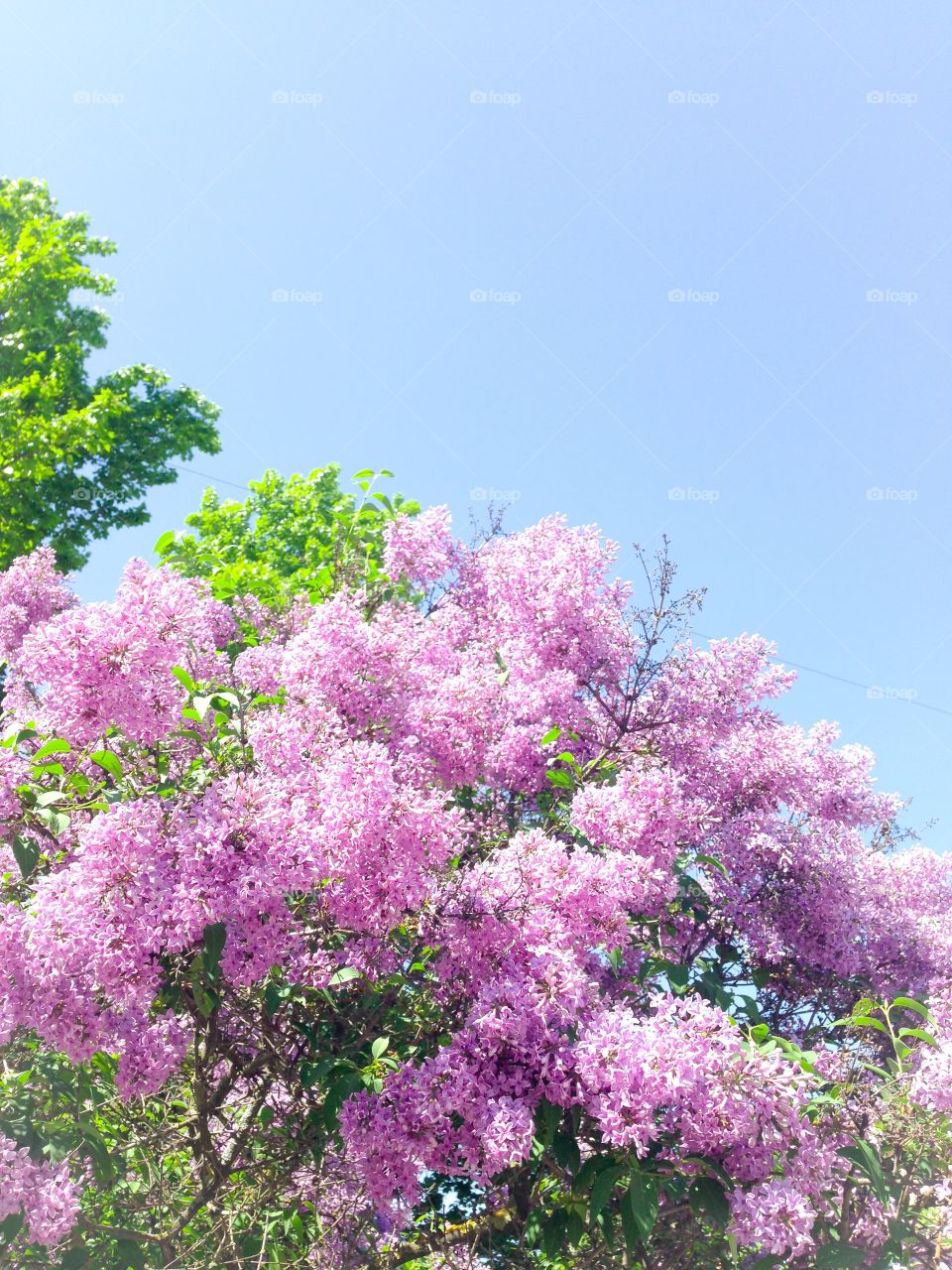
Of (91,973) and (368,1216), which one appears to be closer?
(91,973)

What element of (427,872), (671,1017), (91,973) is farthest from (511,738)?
(91,973)

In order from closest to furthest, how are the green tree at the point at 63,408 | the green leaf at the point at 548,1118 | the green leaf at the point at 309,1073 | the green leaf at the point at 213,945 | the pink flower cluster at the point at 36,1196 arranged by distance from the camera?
the pink flower cluster at the point at 36,1196
the green leaf at the point at 213,945
the green leaf at the point at 548,1118
the green leaf at the point at 309,1073
the green tree at the point at 63,408

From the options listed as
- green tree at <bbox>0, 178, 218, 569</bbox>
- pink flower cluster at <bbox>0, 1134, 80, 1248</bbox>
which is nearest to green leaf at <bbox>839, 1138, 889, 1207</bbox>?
pink flower cluster at <bbox>0, 1134, 80, 1248</bbox>

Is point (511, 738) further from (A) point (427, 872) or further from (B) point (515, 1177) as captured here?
(B) point (515, 1177)

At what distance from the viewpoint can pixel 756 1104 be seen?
113 inches

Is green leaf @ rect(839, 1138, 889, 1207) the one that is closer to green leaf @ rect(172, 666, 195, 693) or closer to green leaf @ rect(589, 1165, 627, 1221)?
green leaf @ rect(589, 1165, 627, 1221)

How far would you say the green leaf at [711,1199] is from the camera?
9.68 ft

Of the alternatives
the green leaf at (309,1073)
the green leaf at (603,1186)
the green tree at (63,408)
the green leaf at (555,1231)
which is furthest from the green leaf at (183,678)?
the green tree at (63,408)

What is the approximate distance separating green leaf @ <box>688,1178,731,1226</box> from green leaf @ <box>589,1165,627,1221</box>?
0.29 m

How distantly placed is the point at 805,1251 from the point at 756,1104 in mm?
1394

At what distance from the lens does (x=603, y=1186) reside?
2.86 meters

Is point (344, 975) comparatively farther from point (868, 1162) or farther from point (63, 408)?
point (63, 408)

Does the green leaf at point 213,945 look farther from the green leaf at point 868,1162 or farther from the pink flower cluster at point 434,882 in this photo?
the green leaf at point 868,1162

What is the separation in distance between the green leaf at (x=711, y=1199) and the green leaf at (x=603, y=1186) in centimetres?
29
